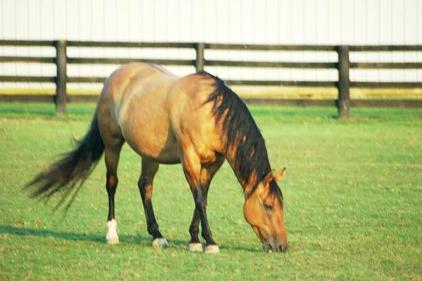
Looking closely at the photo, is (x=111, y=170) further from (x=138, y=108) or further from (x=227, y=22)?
(x=227, y=22)

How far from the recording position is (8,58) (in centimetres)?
2425

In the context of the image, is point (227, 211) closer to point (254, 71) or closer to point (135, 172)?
point (135, 172)

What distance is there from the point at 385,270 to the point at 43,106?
18.3 meters

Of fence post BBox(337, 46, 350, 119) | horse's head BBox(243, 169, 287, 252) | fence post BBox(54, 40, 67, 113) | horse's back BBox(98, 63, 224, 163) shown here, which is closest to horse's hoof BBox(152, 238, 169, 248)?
horse's back BBox(98, 63, 224, 163)

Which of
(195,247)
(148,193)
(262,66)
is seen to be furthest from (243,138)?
(262,66)

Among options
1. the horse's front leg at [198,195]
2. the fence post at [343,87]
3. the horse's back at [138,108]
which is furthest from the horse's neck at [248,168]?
the fence post at [343,87]

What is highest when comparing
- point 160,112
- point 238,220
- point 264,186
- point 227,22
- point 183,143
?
point 227,22

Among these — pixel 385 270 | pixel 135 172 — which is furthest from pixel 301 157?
pixel 385 270

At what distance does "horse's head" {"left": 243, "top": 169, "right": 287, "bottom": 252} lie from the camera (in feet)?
31.8

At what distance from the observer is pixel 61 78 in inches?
945

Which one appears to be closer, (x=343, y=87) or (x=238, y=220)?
(x=238, y=220)

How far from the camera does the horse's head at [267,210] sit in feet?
31.8

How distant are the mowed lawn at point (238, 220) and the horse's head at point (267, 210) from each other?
17cm

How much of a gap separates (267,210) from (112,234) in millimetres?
1566
